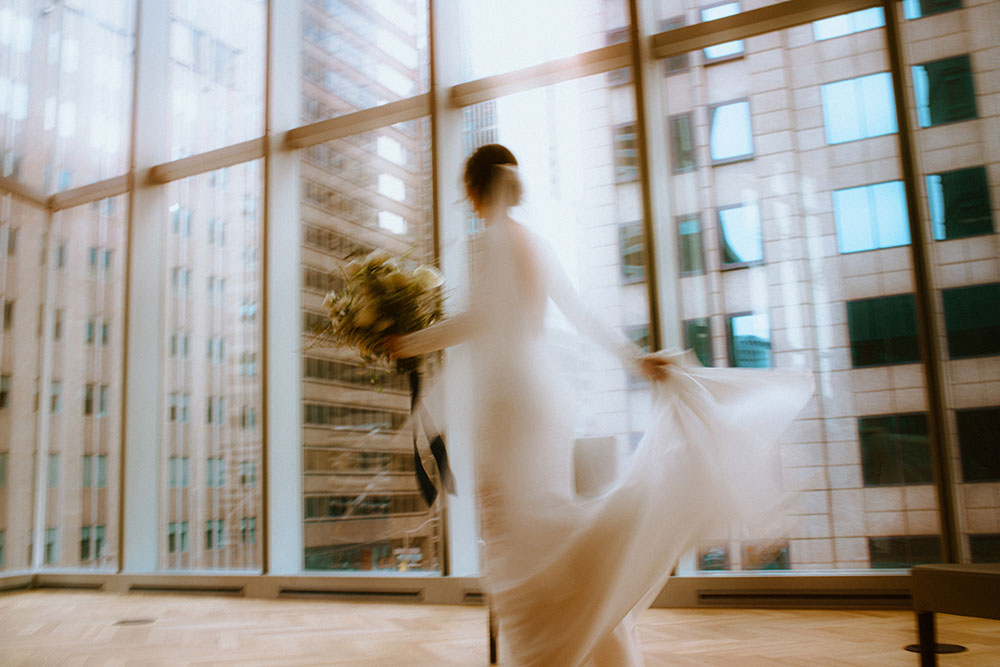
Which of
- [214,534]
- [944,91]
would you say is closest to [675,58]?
[944,91]

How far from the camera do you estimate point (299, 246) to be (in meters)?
5.25

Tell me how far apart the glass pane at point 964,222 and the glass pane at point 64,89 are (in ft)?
19.1

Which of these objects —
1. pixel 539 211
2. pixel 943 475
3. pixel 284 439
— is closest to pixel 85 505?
pixel 284 439

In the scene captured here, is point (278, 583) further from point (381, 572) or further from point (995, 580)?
point (995, 580)

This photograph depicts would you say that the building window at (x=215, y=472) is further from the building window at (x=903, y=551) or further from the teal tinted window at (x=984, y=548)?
the teal tinted window at (x=984, y=548)

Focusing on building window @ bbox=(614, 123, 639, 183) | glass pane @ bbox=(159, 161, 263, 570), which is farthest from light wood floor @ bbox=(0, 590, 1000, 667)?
building window @ bbox=(614, 123, 639, 183)

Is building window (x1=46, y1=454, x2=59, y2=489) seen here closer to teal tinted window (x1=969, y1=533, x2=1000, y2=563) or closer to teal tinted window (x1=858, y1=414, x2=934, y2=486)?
teal tinted window (x1=858, y1=414, x2=934, y2=486)

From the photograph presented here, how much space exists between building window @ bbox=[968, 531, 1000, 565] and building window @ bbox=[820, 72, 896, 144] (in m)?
2.03

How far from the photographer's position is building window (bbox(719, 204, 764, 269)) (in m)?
4.05

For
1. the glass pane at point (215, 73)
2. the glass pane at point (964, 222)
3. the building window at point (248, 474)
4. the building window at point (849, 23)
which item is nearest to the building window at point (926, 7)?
the glass pane at point (964, 222)

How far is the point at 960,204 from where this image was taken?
369 cm

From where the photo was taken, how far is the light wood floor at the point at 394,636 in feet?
8.90

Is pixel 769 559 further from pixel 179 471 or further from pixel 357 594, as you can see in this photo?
pixel 179 471

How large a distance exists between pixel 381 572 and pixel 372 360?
2715mm
